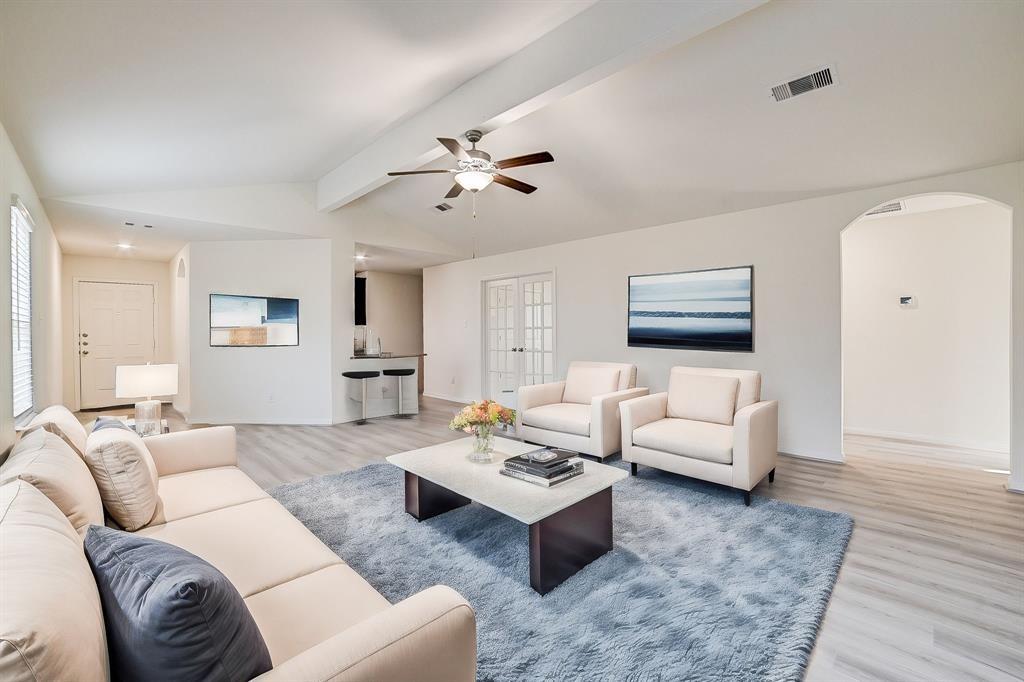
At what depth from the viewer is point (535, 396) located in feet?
15.6

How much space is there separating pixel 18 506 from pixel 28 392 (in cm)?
292

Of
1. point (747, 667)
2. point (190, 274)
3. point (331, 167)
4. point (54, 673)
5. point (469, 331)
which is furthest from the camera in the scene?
point (469, 331)

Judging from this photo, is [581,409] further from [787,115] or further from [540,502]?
[787,115]

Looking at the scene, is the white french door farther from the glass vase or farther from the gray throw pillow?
the gray throw pillow

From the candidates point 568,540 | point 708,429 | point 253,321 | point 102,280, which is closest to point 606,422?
point 708,429

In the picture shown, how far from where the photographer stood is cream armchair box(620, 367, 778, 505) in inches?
124

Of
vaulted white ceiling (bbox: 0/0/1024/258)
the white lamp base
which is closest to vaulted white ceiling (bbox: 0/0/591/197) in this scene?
vaulted white ceiling (bbox: 0/0/1024/258)

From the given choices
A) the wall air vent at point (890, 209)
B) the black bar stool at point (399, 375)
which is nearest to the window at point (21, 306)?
the black bar stool at point (399, 375)

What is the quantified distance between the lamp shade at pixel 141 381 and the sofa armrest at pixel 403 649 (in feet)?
9.74

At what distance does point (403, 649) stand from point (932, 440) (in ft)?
19.9

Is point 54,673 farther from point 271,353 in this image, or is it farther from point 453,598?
point 271,353

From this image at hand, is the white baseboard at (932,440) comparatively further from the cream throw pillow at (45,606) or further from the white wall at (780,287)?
the cream throw pillow at (45,606)

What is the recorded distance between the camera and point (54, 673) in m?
0.71

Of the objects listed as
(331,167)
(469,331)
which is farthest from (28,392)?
(469,331)
